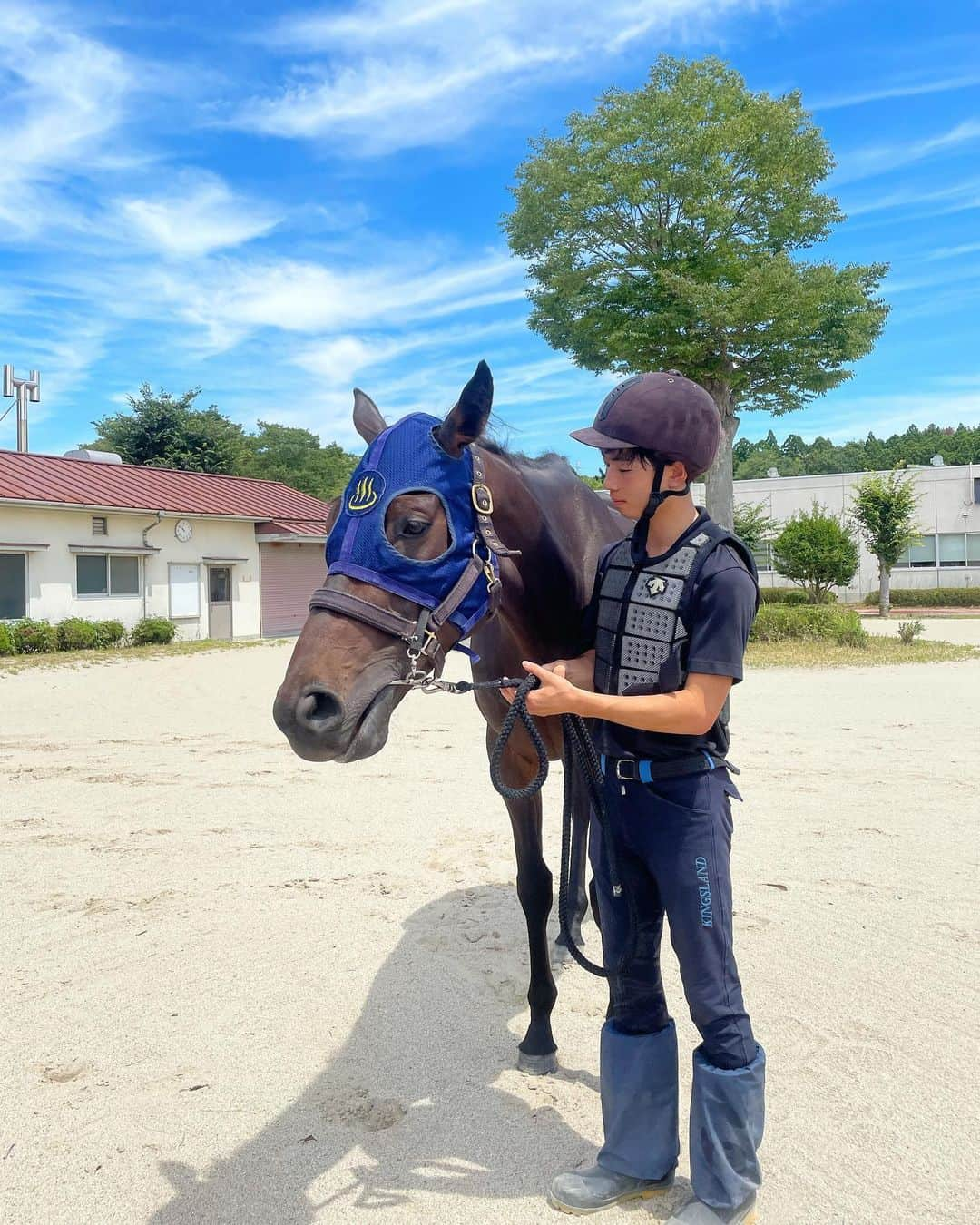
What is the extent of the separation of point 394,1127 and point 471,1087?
13.3 inches

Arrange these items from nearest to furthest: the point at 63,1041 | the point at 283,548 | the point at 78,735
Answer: the point at 63,1041, the point at 78,735, the point at 283,548

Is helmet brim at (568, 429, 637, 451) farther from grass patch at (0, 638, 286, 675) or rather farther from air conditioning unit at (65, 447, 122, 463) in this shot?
air conditioning unit at (65, 447, 122, 463)

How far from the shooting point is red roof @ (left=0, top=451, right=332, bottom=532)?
2173cm

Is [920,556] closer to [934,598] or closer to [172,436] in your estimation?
[934,598]

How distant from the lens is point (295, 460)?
53.3 m

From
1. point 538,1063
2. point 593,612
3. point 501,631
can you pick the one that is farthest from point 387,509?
point 538,1063

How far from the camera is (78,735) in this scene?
9766 mm

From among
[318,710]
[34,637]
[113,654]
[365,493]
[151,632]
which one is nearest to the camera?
[318,710]

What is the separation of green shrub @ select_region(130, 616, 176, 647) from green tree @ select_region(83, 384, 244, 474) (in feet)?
56.2

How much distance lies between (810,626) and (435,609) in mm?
17569

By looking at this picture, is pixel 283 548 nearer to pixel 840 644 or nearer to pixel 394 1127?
pixel 840 644

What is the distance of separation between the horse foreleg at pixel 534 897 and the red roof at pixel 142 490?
715 inches

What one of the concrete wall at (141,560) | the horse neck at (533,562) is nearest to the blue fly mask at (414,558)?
Answer: the horse neck at (533,562)

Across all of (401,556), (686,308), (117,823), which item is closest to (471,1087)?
(401,556)
